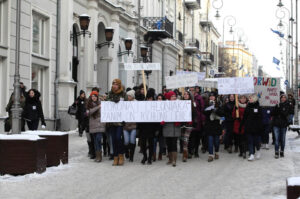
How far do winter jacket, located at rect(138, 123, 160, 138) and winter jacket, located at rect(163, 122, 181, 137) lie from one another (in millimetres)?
227

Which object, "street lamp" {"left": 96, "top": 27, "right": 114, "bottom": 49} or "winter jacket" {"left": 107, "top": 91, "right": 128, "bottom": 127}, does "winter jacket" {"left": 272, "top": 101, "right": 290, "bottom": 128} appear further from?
"street lamp" {"left": 96, "top": 27, "right": 114, "bottom": 49}

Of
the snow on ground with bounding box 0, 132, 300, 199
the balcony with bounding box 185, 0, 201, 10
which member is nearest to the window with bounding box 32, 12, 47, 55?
the snow on ground with bounding box 0, 132, 300, 199

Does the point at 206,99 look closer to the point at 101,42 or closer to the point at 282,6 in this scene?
the point at 101,42

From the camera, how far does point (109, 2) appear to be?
95.2ft

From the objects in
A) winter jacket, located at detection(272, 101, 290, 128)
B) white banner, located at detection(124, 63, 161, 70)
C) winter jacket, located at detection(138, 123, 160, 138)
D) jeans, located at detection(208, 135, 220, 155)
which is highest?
white banner, located at detection(124, 63, 161, 70)

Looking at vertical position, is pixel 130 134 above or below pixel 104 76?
below

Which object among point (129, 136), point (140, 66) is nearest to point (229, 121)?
point (140, 66)

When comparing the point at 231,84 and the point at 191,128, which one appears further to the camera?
the point at 231,84

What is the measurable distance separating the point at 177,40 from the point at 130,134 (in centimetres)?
3583

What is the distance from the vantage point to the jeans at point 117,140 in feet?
43.2

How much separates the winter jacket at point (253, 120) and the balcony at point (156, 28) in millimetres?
23146

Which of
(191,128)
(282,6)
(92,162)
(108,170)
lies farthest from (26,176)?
(282,6)

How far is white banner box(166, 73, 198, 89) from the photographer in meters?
15.3

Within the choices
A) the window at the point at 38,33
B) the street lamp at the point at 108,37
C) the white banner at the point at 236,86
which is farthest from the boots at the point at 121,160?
the street lamp at the point at 108,37
